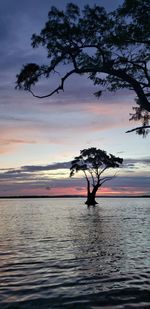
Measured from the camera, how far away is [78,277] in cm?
1482

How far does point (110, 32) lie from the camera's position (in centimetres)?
2130

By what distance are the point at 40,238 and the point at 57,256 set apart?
359 inches

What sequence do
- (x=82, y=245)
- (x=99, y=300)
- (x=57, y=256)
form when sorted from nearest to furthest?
(x=99, y=300)
(x=57, y=256)
(x=82, y=245)

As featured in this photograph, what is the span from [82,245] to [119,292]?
11761 millimetres

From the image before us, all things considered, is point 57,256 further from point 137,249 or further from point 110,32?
point 110,32

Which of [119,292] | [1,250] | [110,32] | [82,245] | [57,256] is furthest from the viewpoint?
[82,245]

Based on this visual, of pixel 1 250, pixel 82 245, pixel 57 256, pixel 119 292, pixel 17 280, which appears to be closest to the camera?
pixel 119 292

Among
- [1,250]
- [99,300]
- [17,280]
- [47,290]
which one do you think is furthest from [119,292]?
[1,250]

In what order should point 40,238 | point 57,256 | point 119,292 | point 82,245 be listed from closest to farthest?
point 119,292 → point 57,256 → point 82,245 → point 40,238

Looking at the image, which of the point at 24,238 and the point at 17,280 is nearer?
the point at 17,280

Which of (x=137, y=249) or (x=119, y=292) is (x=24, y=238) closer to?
(x=137, y=249)

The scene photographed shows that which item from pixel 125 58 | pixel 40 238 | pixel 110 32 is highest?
pixel 110 32

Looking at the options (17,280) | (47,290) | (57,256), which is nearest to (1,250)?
(57,256)

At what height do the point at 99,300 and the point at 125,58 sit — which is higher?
the point at 125,58
